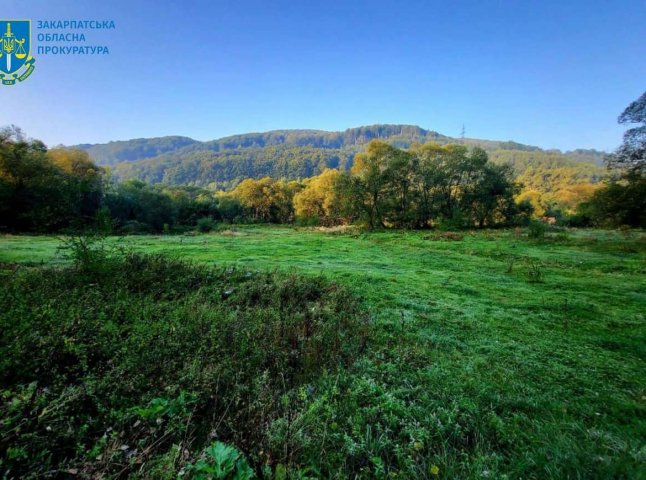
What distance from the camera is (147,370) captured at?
397cm

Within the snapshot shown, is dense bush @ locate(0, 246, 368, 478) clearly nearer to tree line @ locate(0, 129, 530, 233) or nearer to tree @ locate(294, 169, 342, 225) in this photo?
tree line @ locate(0, 129, 530, 233)

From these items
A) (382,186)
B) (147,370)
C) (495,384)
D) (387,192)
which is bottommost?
(495,384)

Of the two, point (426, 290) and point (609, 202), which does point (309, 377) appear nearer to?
point (426, 290)

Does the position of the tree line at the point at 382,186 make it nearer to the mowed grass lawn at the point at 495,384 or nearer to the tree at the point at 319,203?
the tree at the point at 319,203

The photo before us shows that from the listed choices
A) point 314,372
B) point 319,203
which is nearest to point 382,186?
point 319,203

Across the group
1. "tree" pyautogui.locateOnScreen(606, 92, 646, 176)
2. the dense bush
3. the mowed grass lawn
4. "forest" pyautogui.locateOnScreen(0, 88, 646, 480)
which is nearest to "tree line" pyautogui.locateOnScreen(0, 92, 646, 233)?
"tree" pyautogui.locateOnScreen(606, 92, 646, 176)

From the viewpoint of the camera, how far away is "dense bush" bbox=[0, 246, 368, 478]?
2543 mm

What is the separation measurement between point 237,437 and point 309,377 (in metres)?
1.84

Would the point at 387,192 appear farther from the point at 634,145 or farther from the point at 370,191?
the point at 634,145

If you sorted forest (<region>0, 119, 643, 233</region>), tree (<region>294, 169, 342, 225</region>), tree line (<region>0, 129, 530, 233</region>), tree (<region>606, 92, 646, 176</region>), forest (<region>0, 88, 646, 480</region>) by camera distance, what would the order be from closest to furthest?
forest (<region>0, 88, 646, 480</region>), tree (<region>606, 92, 646, 176</region>), forest (<region>0, 119, 643, 233</region>), tree line (<region>0, 129, 530, 233</region>), tree (<region>294, 169, 342, 225</region>)

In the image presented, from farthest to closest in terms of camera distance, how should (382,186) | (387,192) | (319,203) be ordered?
(319,203) → (387,192) → (382,186)

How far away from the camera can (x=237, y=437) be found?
9.46 ft

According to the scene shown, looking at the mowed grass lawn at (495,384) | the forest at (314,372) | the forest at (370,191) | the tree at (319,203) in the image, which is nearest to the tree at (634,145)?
the forest at (370,191)

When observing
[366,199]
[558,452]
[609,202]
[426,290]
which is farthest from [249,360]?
[366,199]
